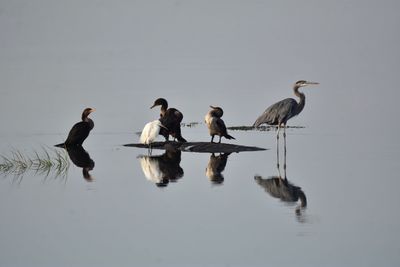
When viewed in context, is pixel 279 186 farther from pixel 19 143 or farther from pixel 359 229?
pixel 19 143

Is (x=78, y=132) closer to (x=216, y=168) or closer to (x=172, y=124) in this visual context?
A: (x=172, y=124)

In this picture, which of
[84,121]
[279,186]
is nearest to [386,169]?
[279,186]

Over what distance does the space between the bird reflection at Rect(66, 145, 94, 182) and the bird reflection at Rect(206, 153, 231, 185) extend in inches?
92.6

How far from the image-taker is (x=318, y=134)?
89.0 feet

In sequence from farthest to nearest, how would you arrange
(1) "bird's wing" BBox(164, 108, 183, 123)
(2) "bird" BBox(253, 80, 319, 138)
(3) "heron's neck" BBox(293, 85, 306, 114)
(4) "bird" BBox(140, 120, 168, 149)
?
(1) "bird's wing" BBox(164, 108, 183, 123) < (3) "heron's neck" BBox(293, 85, 306, 114) < (2) "bird" BBox(253, 80, 319, 138) < (4) "bird" BBox(140, 120, 168, 149)

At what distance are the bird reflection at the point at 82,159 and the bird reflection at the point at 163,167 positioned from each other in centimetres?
115

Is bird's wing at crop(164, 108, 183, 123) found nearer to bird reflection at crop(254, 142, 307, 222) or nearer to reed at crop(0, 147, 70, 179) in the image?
reed at crop(0, 147, 70, 179)

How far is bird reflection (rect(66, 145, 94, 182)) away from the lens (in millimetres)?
15312

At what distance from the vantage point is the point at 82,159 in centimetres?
1859

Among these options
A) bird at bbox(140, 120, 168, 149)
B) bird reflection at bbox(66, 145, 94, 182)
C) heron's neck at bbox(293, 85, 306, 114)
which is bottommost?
bird reflection at bbox(66, 145, 94, 182)

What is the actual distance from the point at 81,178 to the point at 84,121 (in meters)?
9.25

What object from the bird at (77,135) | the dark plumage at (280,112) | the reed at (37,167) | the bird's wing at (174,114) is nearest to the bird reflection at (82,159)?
the bird at (77,135)

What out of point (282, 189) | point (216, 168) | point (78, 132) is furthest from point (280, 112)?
point (282, 189)

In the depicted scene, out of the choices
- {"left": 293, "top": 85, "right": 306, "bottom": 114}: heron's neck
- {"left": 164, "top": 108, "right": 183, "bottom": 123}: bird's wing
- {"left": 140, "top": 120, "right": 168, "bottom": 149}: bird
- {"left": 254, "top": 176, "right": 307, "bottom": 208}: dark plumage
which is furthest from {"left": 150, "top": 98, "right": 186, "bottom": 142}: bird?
{"left": 254, "top": 176, "right": 307, "bottom": 208}: dark plumage
